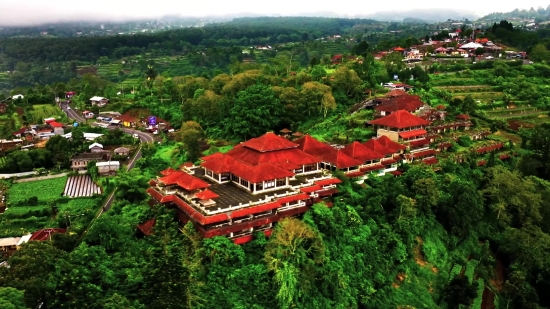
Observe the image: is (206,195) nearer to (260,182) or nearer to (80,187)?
(260,182)

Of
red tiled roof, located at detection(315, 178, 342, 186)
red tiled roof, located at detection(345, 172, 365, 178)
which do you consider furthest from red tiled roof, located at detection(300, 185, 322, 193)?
red tiled roof, located at detection(345, 172, 365, 178)

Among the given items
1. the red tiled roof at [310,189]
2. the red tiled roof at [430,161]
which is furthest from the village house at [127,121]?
the red tiled roof at [430,161]

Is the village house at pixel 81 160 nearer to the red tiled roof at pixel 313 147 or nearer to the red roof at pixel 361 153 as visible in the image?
the red tiled roof at pixel 313 147

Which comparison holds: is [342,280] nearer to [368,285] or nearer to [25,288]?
[368,285]

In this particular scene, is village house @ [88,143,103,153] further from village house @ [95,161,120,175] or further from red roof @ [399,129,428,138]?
red roof @ [399,129,428,138]

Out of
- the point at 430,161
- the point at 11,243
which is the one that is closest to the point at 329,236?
the point at 430,161

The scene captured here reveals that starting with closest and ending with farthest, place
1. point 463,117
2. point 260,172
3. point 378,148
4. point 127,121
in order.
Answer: point 260,172, point 378,148, point 463,117, point 127,121
